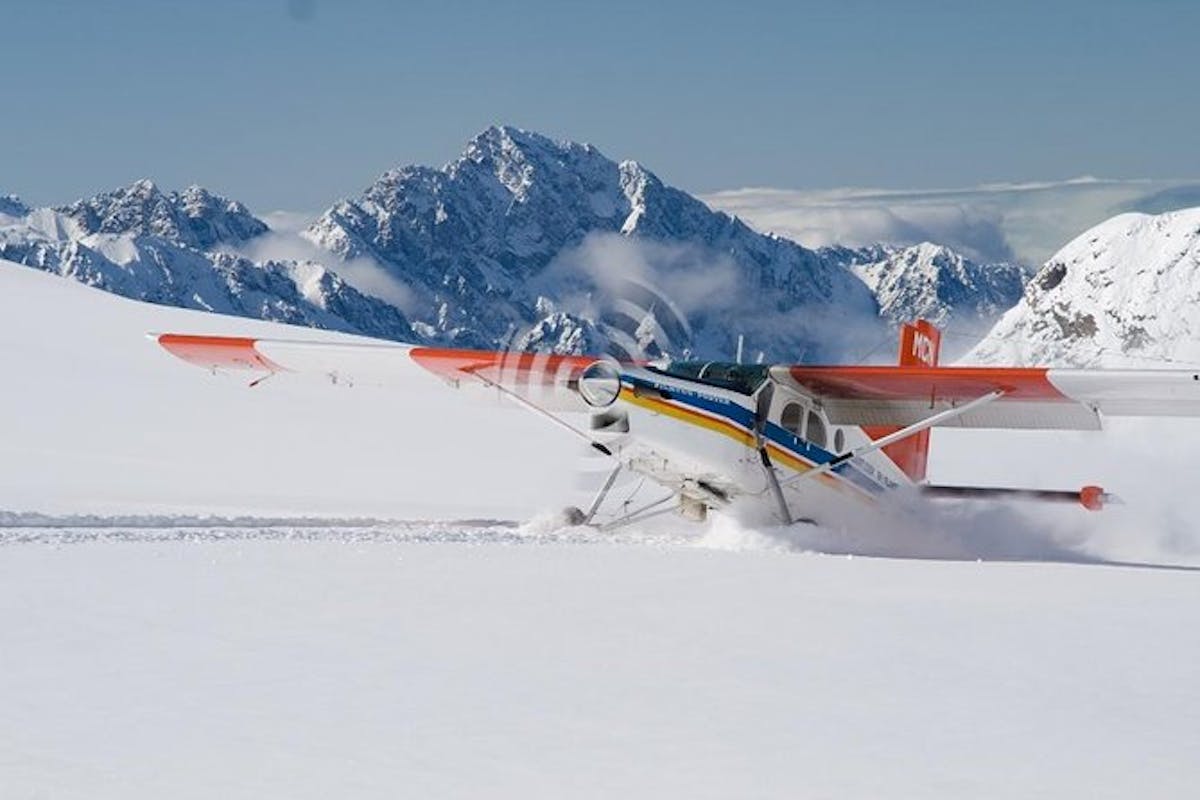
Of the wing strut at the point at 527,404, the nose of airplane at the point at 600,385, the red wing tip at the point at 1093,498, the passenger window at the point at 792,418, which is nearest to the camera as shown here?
the nose of airplane at the point at 600,385

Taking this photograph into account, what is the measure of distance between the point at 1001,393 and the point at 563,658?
8.97 m

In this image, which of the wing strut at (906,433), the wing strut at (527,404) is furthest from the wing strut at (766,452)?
the wing strut at (527,404)

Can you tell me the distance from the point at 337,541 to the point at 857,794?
8743 mm

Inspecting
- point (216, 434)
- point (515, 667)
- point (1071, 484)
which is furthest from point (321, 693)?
point (1071, 484)

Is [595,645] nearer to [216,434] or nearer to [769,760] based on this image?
[769,760]

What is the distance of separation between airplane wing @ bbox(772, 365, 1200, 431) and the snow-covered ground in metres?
1.49

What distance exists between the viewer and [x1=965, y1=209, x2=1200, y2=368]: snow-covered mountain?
474 feet

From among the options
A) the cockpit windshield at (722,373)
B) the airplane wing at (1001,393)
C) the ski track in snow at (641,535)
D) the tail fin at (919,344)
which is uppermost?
the tail fin at (919,344)

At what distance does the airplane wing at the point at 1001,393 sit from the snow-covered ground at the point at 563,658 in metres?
1.49

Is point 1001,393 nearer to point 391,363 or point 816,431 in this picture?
point 816,431

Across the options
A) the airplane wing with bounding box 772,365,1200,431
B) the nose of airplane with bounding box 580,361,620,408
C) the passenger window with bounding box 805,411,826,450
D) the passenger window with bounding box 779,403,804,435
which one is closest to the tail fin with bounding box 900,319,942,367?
the airplane wing with bounding box 772,365,1200,431

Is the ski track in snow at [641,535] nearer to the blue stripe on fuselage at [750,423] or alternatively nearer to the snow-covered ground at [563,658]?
the snow-covered ground at [563,658]

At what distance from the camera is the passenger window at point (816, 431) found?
57.1 feet

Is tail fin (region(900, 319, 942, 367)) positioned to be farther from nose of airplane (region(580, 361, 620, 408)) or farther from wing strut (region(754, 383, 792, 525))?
nose of airplane (region(580, 361, 620, 408))
